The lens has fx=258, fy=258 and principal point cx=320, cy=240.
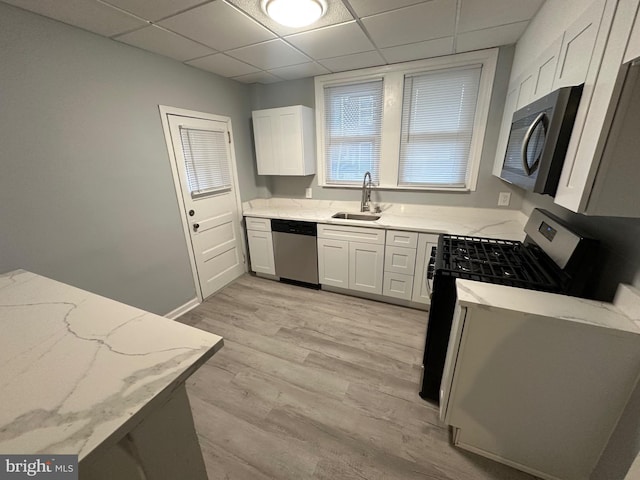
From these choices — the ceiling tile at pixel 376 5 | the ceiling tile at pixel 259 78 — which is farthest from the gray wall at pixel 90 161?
the ceiling tile at pixel 376 5

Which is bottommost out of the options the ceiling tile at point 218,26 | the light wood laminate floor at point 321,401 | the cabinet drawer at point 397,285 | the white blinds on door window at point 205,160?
the light wood laminate floor at point 321,401

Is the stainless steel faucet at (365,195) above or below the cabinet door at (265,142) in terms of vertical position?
below

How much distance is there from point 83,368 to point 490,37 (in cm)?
315

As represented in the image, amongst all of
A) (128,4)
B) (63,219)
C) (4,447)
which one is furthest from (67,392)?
(128,4)

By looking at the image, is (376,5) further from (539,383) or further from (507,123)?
(539,383)

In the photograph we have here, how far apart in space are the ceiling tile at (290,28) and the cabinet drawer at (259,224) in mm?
1820

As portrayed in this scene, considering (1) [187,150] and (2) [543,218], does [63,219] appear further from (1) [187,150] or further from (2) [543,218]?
(2) [543,218]

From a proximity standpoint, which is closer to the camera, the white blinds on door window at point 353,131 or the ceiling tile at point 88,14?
the ceiling tile at point 88,14

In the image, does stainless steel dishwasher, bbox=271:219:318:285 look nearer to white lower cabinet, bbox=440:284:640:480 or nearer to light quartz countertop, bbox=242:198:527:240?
light quartz countertop, bbox=242:198:527:240

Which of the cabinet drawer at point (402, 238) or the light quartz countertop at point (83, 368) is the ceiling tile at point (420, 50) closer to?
the cabinet drawer at point (402, 238)

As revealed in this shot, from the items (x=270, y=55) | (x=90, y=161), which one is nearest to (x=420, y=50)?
(x=270, y=55)

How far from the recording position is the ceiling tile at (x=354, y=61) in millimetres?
2398

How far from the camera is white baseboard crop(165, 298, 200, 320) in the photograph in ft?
8.47

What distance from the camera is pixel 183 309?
270 cm
